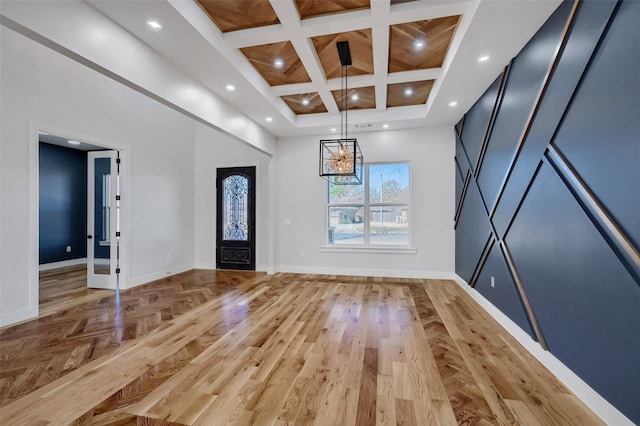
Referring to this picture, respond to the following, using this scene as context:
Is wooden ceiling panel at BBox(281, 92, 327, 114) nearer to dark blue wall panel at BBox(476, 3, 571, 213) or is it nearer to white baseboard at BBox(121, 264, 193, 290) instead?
dark blue wall panel at BBox(476, 3, 571, 213)

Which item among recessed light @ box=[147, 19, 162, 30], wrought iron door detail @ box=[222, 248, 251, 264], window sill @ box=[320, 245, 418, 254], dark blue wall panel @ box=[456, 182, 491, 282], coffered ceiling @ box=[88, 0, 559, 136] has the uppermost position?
coffered ceiling @ box=[88, 0, 559, 136]

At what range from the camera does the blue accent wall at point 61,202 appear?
6.06 m

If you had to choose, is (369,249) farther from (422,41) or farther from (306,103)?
(422,41)

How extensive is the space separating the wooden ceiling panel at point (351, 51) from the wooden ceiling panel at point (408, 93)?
0.74 m

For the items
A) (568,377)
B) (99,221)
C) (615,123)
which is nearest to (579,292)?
(568,377)

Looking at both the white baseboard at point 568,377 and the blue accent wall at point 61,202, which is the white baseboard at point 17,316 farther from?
the white baseboard at point 568,377

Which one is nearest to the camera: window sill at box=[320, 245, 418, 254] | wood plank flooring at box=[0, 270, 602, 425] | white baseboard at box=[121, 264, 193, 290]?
wood plank flooring at box=[0, 270, 602, 425]

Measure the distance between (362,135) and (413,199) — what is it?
5.53 feet

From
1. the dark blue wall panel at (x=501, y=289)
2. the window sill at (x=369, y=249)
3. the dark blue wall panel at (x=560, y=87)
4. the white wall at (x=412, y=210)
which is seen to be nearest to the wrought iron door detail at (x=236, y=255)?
the white wall at (x=412, y=210)

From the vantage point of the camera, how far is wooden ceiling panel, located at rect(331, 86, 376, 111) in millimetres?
4223

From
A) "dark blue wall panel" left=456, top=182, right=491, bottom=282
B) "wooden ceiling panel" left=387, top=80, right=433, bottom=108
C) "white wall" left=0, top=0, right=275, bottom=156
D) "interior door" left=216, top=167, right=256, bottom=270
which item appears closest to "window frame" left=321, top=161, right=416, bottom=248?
"dark blue wall panel" left=456, top=182, right=491, bottom=282

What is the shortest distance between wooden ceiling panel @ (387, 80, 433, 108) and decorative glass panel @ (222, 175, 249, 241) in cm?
360

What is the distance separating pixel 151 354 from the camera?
8.16 feet

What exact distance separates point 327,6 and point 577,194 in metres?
2.56
